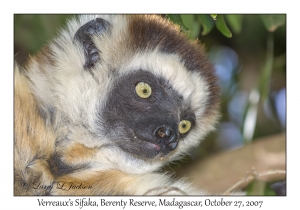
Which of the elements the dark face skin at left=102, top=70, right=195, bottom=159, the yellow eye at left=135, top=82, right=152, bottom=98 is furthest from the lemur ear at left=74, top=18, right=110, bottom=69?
the yellow eye at left=135, top=82, right=152, bottom=98

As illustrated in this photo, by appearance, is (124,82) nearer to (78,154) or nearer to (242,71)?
(78,154)

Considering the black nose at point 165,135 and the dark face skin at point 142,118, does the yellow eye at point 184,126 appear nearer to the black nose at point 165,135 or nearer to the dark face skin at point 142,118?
the dark face skin at point 142,118

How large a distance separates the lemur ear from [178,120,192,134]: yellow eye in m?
0.96

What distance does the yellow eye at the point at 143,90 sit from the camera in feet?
13.3

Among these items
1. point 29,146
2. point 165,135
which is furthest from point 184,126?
point 29,146

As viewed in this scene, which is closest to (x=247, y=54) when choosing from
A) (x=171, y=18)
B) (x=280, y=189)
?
(x=280, y=189)

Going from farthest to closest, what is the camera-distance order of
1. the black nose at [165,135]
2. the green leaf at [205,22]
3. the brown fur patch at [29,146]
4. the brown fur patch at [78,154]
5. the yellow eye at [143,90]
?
1. the green leaf at [205,22]
2. the yellow eye at [143,90]
3. the black nose at [165,135]
4. the brown fur patch at [78,154]
5. the brown fur patch at [29,146]

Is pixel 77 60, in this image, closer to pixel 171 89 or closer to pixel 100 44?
pixel 100 44

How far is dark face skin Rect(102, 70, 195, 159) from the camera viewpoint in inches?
155

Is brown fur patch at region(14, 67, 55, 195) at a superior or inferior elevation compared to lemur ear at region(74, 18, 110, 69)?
inferior

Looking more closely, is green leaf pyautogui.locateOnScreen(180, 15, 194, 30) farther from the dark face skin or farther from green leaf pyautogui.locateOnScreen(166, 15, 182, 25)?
the dark face skin

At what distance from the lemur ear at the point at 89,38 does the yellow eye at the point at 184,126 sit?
3.14ft

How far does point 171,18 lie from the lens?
15.3ft

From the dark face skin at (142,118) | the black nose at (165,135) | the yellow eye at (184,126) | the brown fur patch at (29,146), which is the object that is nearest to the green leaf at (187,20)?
the dark face skin at (142,118)
